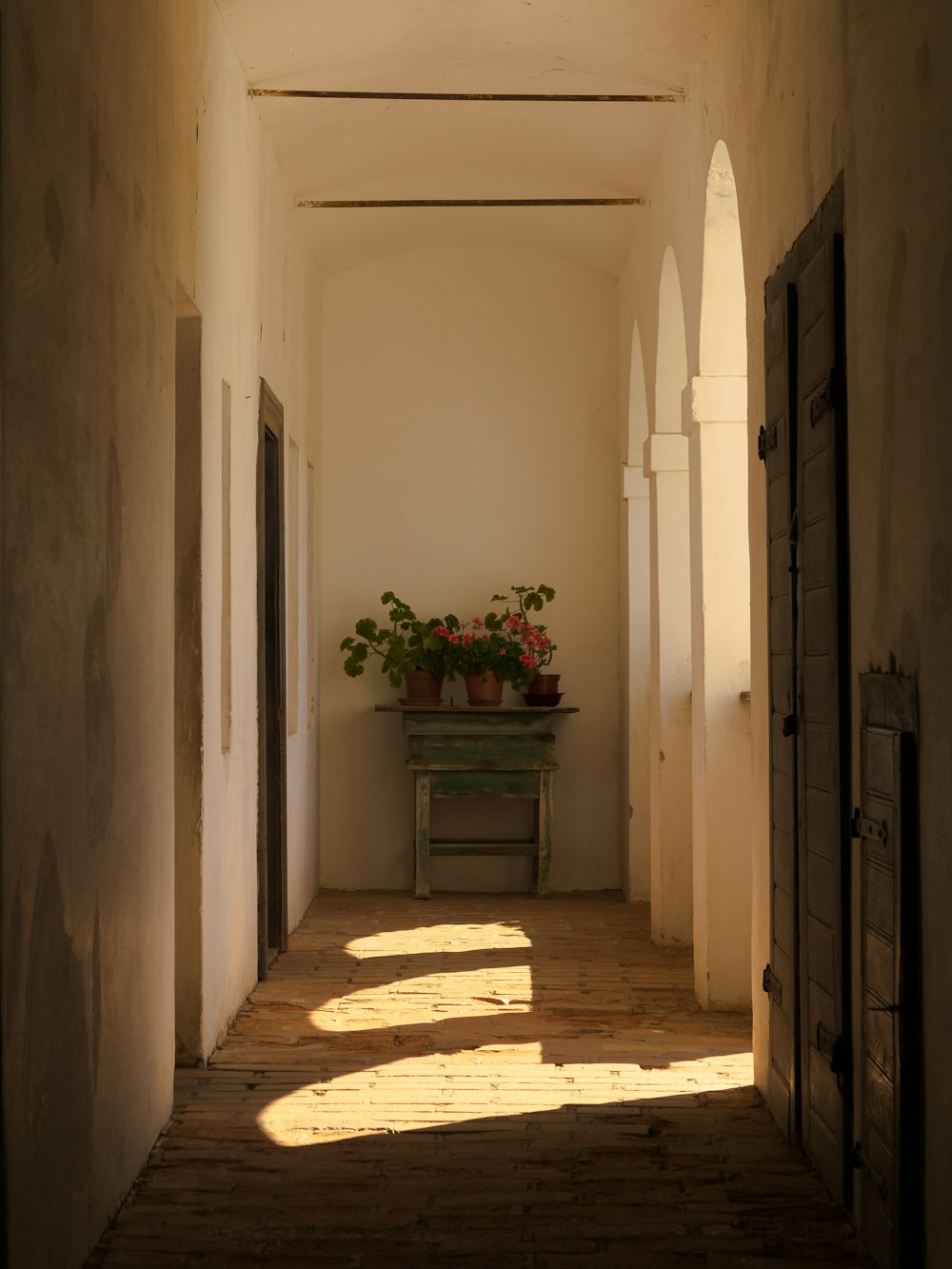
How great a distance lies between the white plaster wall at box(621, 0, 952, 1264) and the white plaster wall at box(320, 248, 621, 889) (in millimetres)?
5271

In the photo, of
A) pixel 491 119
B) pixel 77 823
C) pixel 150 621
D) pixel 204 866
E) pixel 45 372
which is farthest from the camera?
pixel 491 119

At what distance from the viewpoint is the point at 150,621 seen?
14.0 ft

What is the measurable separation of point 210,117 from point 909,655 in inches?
143

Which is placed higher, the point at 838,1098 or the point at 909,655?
the point at 909,655

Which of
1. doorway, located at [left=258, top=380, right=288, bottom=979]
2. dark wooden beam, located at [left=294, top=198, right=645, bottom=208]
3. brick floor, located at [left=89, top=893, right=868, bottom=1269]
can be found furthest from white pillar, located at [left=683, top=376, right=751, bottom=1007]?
doorway, located at [left=258, top=380, right=288, bottom=979]

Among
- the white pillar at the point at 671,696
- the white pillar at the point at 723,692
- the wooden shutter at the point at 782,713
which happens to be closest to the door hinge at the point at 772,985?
the wooden shutter at the point at 782,713

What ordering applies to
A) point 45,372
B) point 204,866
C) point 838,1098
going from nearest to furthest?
point 45,372 → point 838,1098 → point 204,866

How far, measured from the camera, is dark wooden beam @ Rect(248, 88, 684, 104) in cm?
630

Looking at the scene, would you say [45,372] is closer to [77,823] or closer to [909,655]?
[77,823]

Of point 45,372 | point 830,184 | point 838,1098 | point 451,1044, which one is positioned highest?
point 830,184

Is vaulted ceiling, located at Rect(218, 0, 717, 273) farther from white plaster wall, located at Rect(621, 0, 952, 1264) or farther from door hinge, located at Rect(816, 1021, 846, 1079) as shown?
door hinge, located at Rect(816, 1021, 846, 1079)

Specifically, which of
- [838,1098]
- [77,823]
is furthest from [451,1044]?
[77,823]

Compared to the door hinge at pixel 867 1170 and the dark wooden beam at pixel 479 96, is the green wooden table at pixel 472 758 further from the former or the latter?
the door hinge at pixel 867 1170

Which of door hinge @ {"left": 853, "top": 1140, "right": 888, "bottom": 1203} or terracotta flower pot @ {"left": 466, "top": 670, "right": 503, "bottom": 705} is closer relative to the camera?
door hinge @ {"left": 853, "top": 1140, "right": 888, "bottom": 1203}
